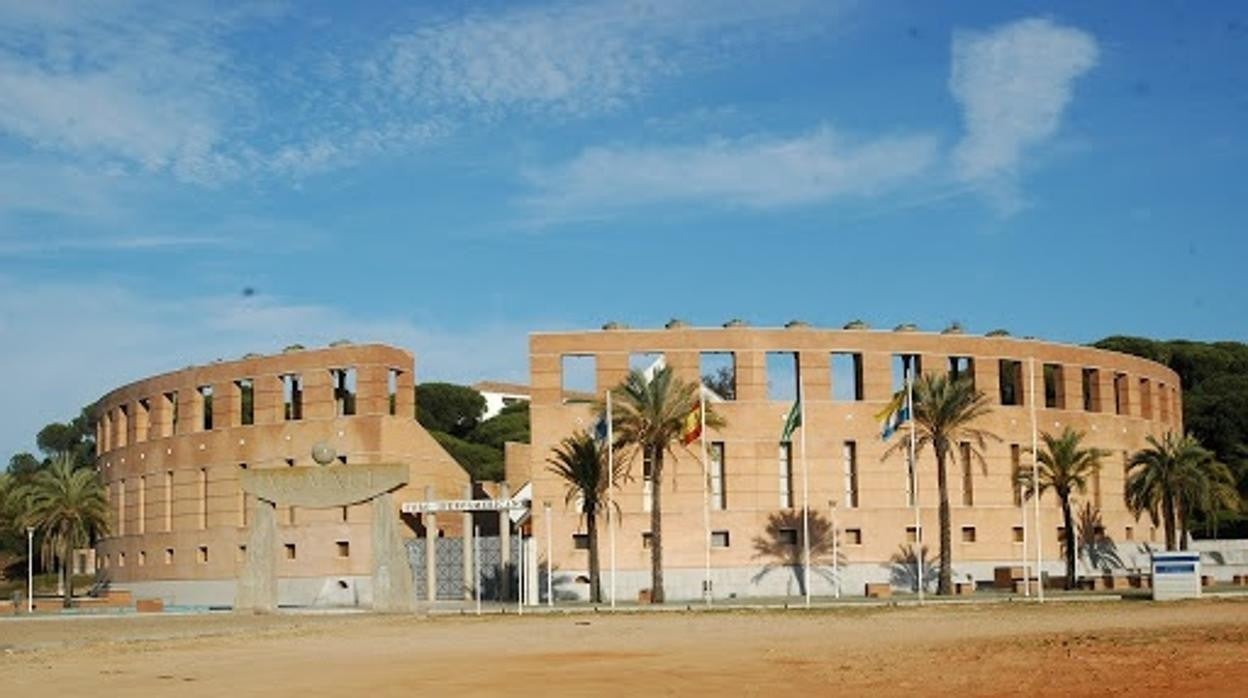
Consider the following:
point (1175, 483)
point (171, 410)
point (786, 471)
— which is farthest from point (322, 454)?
point (1175, 483)

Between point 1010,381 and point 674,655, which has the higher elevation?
point 1010,381

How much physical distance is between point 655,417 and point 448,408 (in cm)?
7106

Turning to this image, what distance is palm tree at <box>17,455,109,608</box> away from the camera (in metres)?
75.8

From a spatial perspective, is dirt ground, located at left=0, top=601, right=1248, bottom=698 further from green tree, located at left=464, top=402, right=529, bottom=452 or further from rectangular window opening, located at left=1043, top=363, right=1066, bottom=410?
green tree, located at left=464, top=402, right=529, bottom=452

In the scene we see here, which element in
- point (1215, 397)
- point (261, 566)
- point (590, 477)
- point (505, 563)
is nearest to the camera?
point (261, 566)

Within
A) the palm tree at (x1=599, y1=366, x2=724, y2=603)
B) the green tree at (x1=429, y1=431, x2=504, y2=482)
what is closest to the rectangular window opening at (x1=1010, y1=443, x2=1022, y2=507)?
the palm tree at (x1=599, y1=366, x2=724, y2=603)

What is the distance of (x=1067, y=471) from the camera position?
69.5 meters

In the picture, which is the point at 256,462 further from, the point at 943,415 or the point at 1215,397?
the point at 1215,397

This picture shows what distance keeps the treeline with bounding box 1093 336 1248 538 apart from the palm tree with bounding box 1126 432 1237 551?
10128mm

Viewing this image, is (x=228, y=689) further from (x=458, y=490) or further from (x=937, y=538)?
(x=458, y=490)

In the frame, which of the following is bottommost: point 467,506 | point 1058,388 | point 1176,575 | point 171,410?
point 1176,575

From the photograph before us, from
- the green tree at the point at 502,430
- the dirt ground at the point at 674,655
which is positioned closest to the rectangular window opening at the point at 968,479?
the dirt ground at the point at 674,655

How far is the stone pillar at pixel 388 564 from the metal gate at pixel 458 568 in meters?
14.3

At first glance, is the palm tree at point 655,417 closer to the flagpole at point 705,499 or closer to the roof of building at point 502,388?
the flagpole at point 705,499
